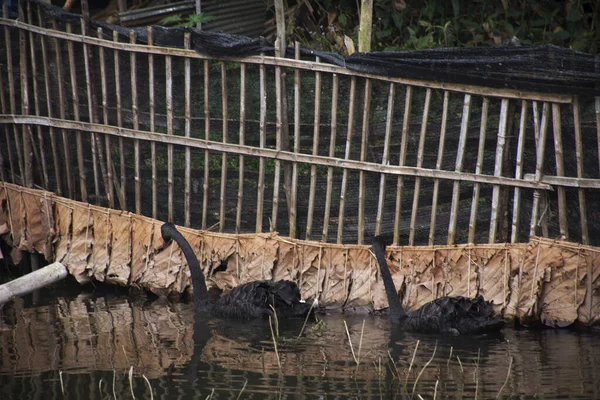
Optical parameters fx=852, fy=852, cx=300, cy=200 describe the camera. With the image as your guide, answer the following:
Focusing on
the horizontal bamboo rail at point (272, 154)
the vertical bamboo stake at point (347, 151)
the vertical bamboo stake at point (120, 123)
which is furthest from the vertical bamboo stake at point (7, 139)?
the vertical bamboo stake at point (347, 151)

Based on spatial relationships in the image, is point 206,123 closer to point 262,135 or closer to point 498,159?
point 262,135

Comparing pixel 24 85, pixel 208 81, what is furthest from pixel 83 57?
pixel 208 81

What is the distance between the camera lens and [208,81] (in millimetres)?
8953

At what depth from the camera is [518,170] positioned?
788 centimetres

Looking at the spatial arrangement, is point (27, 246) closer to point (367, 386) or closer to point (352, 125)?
point (352, 125)

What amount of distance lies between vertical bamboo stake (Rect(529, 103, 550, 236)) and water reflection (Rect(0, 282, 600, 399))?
1.04m

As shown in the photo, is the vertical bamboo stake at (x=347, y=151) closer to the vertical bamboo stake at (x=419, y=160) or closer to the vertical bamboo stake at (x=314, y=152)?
the vertical bamboo stake at (x=314, y=152)

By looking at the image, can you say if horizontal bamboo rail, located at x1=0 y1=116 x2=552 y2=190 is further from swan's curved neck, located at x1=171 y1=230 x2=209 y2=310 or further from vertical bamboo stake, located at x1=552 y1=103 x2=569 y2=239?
swan's curved neck, located at x1=171 y1=230 x2=209 y2=310

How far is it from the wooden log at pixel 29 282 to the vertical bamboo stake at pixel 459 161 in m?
3.69

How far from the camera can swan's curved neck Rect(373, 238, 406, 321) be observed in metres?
8.11

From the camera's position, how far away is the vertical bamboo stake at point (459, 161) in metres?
8.00

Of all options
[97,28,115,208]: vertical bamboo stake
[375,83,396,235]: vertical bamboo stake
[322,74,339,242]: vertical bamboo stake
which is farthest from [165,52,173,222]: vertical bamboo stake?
[375,83,396,235]: vertical bamboo stake

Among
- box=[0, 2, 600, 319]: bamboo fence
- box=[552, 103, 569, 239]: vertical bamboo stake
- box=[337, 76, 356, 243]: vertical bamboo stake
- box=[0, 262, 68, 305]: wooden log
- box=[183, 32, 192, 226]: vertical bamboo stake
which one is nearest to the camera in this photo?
box=[0, 262, 68, 305]: wooden log

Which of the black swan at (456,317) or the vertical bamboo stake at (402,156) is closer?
the black swan at (456,317)
